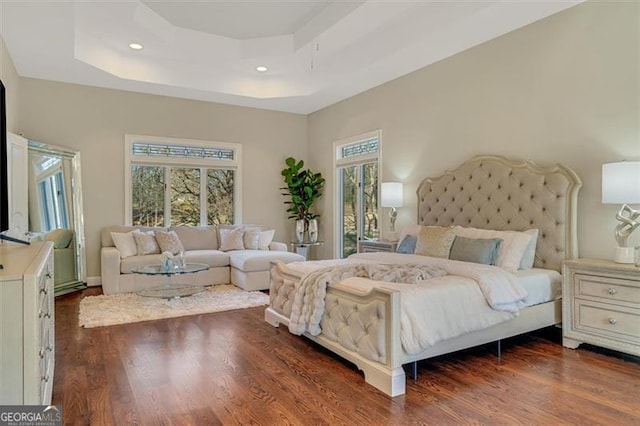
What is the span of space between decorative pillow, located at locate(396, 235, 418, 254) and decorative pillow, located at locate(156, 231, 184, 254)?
3.19 meters

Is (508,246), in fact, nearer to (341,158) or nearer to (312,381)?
(312,381)

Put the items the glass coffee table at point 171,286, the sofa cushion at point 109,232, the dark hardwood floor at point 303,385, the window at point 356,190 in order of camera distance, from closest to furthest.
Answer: the dark hardwood floor at point 303,385 → the glass coffee table at point 171,286 → the sofa cushion at point 109,232 → the window at point 356,190

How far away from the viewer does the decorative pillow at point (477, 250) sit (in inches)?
144

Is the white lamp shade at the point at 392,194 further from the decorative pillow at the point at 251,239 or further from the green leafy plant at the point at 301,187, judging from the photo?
the decorative pillow at the point at 251,239

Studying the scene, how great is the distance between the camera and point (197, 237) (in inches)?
255

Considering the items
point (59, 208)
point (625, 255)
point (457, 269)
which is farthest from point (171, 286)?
point (625, 255)

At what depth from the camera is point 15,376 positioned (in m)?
1.65

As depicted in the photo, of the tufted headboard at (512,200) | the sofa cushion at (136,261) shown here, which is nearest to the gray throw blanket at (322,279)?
the tufted headboard at (512,200)

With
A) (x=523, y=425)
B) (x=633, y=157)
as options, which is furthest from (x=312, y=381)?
(x=633, y=157)

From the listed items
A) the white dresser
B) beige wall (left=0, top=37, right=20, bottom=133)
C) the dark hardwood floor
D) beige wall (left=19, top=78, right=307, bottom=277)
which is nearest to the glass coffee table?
the dark hardwood floor

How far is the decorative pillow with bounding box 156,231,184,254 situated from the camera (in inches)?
229

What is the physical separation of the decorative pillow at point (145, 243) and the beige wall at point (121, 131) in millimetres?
785

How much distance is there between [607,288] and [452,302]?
134 cm

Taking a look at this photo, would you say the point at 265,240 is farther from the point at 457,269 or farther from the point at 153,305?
the point at 457,269
